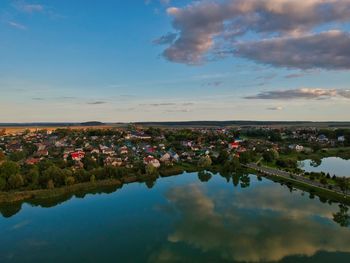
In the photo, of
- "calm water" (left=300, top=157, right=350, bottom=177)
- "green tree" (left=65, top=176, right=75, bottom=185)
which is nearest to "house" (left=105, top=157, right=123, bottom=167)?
"green tree" (left=65, top=176, right=75, bottom=185)

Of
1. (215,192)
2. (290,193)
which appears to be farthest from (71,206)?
(290,193)

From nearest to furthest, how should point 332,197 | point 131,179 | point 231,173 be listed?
1. point 332,197
2. point 131,179
3. point 231,173

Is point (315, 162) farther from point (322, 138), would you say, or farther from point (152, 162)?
point (322, 138)

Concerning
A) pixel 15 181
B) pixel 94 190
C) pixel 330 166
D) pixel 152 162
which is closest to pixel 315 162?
pixel 330 166

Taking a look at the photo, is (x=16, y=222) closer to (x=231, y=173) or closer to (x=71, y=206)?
(x=71, y=206)

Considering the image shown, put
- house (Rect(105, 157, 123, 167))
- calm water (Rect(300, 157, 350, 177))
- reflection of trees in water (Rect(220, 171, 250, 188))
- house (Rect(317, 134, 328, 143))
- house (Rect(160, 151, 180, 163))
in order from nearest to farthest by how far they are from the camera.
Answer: reflection of trees in water (Rect(220, 171, 250, 188))
calm water (Rect(300, 157, 350, 177))
house (Rect(105, 157, 123, 167))
house (Rect(160, 151, 180, 163))
house (Rect(317, 134, 328, 143))

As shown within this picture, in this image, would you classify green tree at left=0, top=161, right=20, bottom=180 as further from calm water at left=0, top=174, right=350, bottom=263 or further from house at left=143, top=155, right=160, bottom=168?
house at left=143, top=155, right=160, bottom=168

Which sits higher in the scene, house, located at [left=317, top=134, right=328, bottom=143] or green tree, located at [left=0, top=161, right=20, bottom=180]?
house, located at [left=317, top=134, right=328, bottom=143]
